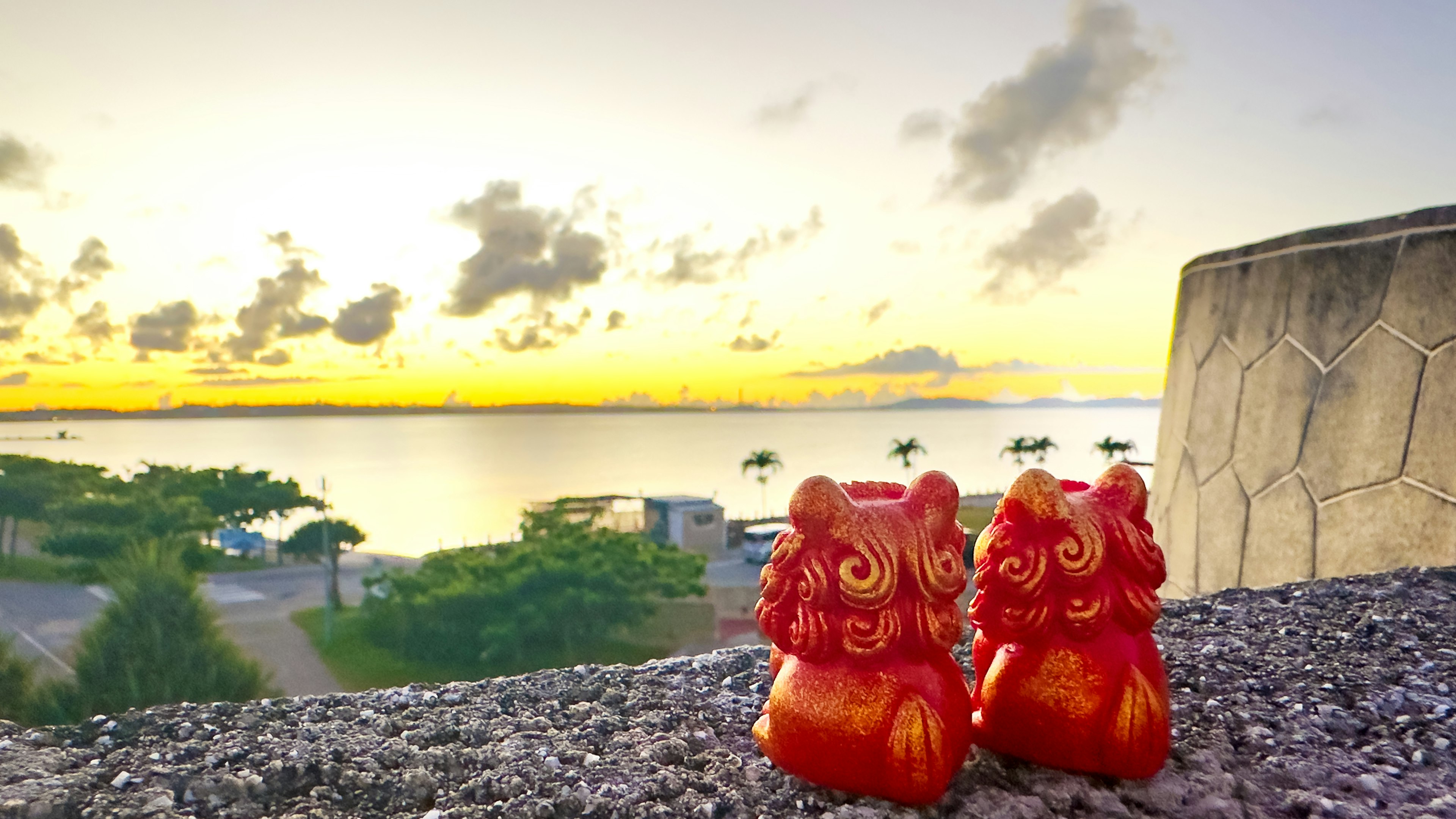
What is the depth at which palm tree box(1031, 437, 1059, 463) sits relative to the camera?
Result: 144ft

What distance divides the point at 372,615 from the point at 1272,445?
1581 cm

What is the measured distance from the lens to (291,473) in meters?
22.1

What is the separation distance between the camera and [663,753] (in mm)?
2131

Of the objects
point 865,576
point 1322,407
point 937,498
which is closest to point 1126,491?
point 937,498

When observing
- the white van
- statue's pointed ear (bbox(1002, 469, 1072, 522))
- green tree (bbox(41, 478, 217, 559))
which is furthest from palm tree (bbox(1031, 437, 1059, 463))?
statue's pointed ear (bbox(1002, 469, 1072, 522))

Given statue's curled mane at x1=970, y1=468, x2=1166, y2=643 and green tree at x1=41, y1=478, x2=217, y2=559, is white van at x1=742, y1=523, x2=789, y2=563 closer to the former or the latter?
green tree at x1=41, y1=478, x2=217, y2=559

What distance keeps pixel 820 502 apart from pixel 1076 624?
2.30 feet

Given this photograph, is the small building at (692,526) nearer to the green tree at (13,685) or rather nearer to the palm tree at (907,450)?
the green tree at (13,685)

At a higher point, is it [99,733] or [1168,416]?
[1168,416]

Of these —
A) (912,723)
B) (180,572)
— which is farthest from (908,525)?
(180,572)

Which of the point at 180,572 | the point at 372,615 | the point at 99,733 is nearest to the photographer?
the point at 99,733

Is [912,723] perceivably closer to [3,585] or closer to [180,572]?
[180,572]

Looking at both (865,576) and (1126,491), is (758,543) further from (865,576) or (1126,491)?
(865,576)

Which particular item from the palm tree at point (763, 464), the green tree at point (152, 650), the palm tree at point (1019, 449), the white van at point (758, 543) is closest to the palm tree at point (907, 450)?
the palm tree at point (1019, 449)
